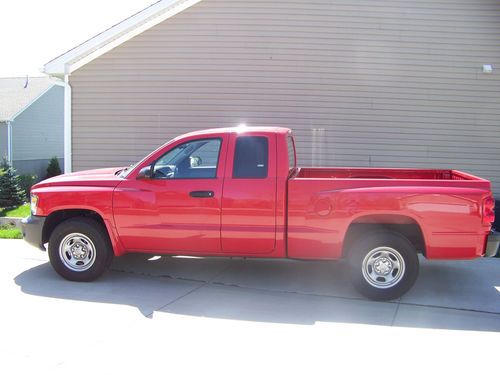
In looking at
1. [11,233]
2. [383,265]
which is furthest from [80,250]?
[11,233]

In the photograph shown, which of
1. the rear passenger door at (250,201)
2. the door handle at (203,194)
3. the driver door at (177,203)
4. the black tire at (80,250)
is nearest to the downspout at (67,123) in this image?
the black tire at (80,250)

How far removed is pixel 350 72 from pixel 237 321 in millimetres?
6275

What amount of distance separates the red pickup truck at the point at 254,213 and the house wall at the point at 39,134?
18207mm

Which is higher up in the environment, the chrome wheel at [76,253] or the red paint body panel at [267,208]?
the red paint body panel at [267,208]

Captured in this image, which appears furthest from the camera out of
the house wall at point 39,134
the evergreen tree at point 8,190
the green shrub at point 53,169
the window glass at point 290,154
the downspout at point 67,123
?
the house wall at point 39,134

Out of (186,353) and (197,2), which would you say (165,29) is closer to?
(197,2)

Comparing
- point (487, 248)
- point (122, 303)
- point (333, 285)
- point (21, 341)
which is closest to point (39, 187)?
point (122, 303)

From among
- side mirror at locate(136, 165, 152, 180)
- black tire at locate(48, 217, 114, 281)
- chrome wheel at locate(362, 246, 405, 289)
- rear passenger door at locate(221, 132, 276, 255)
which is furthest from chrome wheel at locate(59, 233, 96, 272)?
chrome wheel at locate(362, 246, 405, 289)

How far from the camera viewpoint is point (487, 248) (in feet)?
19.2

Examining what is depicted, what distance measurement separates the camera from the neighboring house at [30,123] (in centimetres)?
2267

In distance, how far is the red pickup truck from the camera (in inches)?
229

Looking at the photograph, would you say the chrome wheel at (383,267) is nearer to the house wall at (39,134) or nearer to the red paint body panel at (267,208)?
the red paint body panel at (267,208)

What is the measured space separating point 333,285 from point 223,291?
1.43m

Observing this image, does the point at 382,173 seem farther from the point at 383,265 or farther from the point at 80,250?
the point at 80,250
